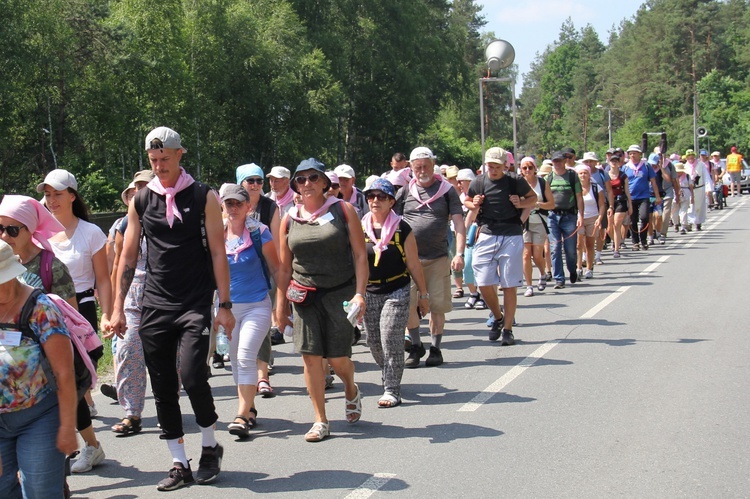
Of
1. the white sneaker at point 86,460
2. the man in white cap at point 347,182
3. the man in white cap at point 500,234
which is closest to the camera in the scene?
the white sneaker at point 86,460

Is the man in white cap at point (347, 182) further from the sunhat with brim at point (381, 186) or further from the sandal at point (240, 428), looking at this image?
the sandal at point (240, 428)

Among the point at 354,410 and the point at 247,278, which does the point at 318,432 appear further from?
the point at 247,278

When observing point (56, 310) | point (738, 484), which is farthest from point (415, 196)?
point (56, 310)

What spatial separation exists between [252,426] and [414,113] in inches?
2003

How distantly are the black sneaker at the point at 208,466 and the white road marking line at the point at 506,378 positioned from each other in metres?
2.12

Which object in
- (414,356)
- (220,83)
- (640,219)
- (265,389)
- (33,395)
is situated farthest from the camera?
(220,83)

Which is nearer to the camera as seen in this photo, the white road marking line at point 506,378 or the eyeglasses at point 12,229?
the eyeglasses at point 12,229

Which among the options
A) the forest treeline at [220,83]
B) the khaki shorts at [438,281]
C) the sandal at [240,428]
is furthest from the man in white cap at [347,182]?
the forest treeline at [220,83]

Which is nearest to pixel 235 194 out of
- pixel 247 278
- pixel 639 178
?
pixel 247 278

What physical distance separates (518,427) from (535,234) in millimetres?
7353

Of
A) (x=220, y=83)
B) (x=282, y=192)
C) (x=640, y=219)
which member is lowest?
(x=640, y=219)

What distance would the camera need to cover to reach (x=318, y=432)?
20.6 feet

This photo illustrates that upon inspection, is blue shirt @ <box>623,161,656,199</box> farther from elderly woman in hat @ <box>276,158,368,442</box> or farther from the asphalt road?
elderly woman in hat @ <box>276,158,368,442</box>

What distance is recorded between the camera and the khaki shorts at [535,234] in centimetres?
1341
